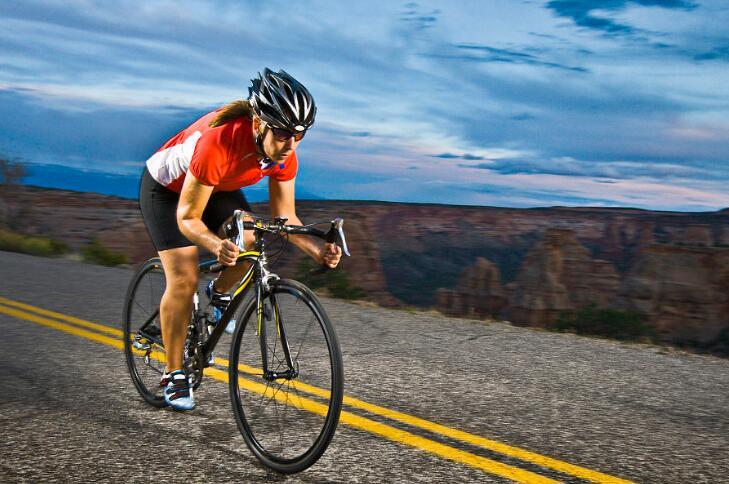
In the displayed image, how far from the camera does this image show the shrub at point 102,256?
14516 millimetres

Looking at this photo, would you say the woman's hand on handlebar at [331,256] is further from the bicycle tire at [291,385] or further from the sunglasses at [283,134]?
the sunglasses at [283,134]

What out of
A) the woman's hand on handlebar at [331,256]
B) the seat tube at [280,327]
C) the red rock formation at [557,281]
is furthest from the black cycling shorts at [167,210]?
the red rock formation at [557,281]

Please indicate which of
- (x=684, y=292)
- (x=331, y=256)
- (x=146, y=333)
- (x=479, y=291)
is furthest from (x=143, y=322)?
(x=479, y=291)

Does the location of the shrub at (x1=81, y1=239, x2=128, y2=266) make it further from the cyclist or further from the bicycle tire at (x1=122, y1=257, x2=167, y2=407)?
the cyclist

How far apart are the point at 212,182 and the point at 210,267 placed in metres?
0.62

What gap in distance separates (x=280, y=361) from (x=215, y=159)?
42.4 inches

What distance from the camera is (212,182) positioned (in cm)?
413

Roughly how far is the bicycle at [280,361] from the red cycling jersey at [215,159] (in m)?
0.33

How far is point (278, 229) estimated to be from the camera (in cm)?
390

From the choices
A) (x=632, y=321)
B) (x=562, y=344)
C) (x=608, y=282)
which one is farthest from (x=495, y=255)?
(x=562, y=344)

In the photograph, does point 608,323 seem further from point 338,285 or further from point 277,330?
point 277,330

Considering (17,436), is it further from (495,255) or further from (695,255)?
(495,255)

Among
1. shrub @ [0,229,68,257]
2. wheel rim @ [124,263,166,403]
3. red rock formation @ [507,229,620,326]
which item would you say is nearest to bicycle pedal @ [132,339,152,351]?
wheel rim @ [124,263,166,403]

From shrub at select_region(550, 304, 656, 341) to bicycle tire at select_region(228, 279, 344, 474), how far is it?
8419mm
